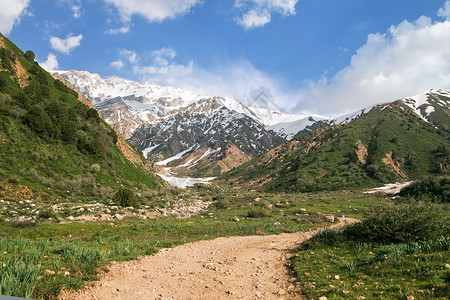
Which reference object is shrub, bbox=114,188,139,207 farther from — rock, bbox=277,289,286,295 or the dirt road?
rock, bbox=277,289,286,295

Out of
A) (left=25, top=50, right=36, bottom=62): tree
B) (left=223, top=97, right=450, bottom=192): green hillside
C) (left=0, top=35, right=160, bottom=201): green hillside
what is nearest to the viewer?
(left=0, top=35, right=160, bottom=201): green hillside

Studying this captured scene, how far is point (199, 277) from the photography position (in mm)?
8969

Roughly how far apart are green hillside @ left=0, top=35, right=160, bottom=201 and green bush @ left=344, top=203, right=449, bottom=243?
3274cm

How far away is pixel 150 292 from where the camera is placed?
7262mm

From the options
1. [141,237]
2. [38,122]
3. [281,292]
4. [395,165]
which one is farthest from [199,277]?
[395,165]

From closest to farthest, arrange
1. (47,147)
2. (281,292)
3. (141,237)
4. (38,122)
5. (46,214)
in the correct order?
(281,292)
(141,237)
(46,214)
(47,147)
(38,122)

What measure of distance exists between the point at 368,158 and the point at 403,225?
10788 cm

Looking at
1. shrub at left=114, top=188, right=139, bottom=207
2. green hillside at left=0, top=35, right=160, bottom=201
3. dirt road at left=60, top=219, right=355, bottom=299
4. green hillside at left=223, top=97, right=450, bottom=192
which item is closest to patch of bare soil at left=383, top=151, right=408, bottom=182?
green hillside at left=223, top=97, right=450, bottom=192

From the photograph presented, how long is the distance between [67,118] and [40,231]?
33.7 metres

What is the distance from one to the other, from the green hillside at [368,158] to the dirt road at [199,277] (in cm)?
8541

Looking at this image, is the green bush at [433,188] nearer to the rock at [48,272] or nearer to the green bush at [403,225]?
the green bush at [403,225]

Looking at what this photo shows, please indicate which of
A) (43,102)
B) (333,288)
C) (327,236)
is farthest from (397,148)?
(43,102)

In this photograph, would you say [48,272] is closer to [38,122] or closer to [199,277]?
[199,277]

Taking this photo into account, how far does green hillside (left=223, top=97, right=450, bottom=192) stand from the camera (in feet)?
292
